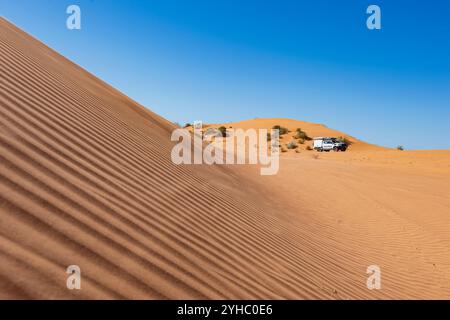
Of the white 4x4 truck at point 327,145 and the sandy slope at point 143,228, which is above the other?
the white 4x4 truck at point 327,145

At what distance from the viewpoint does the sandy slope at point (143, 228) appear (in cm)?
232

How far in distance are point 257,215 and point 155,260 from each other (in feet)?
9.90

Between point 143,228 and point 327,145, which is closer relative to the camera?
point 143,228

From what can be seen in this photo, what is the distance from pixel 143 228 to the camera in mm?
3113

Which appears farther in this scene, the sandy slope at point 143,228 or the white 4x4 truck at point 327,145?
the white 4x4 truck at point 327,145

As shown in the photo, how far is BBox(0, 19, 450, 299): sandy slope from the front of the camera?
232 centimetres

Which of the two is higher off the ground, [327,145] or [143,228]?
[327,145]

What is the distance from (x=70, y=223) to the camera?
103 inches

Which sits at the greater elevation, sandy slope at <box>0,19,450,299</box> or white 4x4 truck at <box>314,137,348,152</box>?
white 4x4 truck at <box>314,137,348,152</box>

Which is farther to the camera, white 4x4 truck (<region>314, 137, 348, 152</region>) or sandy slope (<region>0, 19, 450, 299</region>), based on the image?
white 4x4 truck (<region>314, 137, 348, 152</region>)

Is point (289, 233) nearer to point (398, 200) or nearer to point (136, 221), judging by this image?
point (136, 221)
